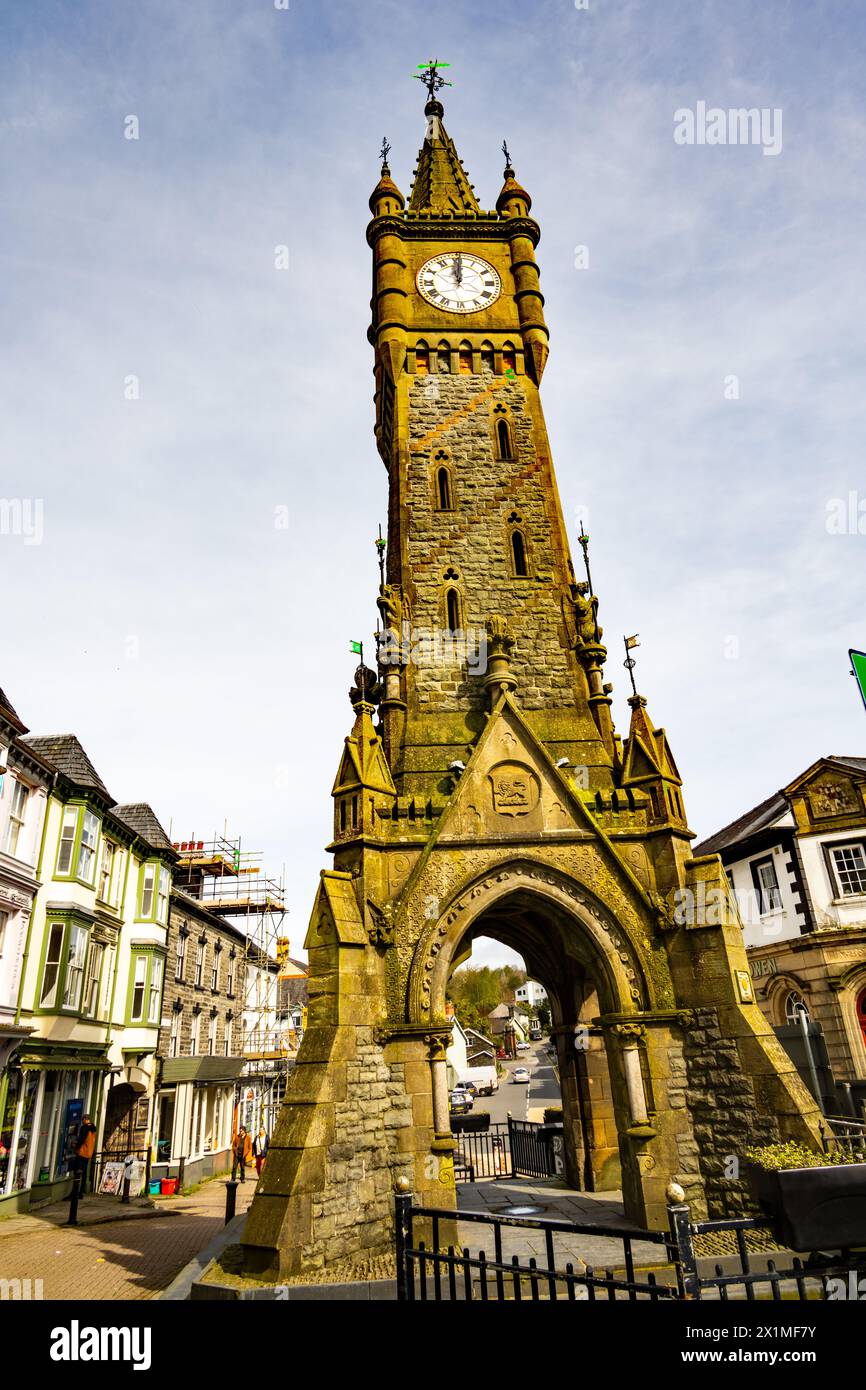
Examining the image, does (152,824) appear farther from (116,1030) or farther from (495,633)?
(495,633)

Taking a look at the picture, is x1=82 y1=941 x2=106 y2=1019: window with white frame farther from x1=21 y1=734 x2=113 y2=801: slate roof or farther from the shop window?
the shop window

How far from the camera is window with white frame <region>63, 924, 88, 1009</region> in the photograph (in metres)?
22.2

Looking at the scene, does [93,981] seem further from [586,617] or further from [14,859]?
[586,617]

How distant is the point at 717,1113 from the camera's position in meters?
12.0

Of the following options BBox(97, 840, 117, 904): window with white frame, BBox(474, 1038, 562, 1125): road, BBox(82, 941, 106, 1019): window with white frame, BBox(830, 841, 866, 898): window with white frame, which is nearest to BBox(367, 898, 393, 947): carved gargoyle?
BBox(82, 941, 106, 1019): window with white frame

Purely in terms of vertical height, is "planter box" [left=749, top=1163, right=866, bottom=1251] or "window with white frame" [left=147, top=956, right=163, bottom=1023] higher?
"window with white frame" [left=147, top=956, right=163, bottom=1023]

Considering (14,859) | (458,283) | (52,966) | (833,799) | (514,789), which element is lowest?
(52,966)

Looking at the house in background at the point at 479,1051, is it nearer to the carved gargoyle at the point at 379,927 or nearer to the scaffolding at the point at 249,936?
the scaffolding at the point at 249,936

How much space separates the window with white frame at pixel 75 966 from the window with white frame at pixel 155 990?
5222mm

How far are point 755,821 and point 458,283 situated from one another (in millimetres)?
21085

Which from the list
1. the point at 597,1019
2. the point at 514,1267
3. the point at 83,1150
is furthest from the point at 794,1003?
the point at 514,1267

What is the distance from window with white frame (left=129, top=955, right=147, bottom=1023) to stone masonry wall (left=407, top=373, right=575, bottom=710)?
696 inches
